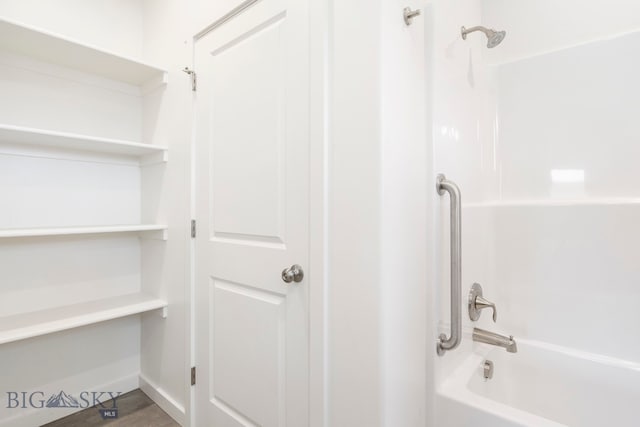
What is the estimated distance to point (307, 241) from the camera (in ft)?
3.55

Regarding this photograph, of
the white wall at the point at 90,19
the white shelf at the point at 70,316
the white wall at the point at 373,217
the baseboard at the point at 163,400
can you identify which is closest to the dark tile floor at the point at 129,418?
the baseboard at the point at 163,400

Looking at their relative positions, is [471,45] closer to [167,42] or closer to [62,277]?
[167,42]

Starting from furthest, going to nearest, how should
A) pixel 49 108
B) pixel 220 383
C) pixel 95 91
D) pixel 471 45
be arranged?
1. pixel 95 91
2. pixel 49 108
3. pixel 471 45
4. pixel 220 383

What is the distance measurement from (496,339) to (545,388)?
1.61 feet

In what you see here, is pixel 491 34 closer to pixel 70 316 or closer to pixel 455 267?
pixel 455 267

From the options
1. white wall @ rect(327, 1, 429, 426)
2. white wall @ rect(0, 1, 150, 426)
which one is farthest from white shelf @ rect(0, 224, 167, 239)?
white wall @ rect(327, 1, 429, 426)

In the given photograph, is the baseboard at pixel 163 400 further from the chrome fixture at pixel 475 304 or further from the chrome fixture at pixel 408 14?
the chrome fixture at pixel 408 14

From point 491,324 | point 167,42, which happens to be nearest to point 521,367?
point 491,324

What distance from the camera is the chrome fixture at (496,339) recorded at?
1.30 metres

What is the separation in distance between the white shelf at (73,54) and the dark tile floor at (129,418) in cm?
190

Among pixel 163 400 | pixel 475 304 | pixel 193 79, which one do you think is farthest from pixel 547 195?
pixel 163 400

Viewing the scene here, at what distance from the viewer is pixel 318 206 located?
1040 millimetres

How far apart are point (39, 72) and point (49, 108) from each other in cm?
18

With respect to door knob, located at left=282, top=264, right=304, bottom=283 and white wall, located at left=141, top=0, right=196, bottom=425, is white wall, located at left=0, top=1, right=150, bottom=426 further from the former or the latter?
door knob, located at left=282, top=264, right=304, bottom=283
